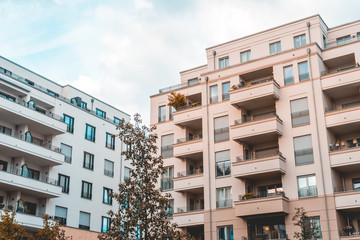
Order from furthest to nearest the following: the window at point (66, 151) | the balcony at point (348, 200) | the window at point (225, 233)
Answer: the window at point (66, 151), the window at point (225, 233), the balcony at point (348, 200)

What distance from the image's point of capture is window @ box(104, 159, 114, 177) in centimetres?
5674

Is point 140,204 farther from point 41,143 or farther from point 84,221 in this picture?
point 84,221

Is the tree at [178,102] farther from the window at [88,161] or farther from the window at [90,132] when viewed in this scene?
the window at [88,161]

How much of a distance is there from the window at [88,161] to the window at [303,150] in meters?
25.7

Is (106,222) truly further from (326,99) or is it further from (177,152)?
(326,99)

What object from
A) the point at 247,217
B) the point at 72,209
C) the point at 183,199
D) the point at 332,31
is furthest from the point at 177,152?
the point at 332,31

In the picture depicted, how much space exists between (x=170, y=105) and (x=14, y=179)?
16578 millimetres

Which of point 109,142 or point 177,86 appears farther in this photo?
point 109,142

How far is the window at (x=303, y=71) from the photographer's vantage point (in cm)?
4050

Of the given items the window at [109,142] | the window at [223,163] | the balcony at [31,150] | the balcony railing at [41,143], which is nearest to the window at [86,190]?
the balcony at [31,150]

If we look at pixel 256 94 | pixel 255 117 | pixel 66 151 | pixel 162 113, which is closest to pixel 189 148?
pixel 162 113

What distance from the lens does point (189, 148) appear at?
44.2 metres

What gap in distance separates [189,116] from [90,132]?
52.0 feet

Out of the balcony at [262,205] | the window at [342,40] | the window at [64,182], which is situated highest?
the window at [342,40]
